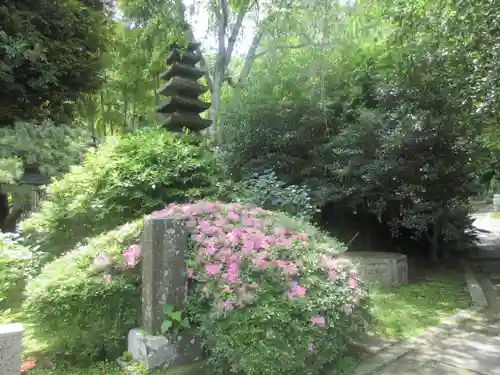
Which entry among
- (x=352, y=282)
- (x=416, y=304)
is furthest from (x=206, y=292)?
(x=416, y=304)

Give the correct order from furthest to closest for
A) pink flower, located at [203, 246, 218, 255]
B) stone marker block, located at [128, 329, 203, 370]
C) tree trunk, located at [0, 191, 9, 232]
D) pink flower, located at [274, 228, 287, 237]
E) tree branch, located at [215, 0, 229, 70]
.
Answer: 1. tree trunk, located at [0, 191, 9, 232]
2. tree branch, located at [215, 0, 229, 70]
3. pink flower, located at [274, 228, 287, 237]
4. pink flower, located at [203, 246, 218, 255]
5. stone marker block, located at [128, 329, 203, 370]

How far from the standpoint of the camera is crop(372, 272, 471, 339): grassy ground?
438 centimetres

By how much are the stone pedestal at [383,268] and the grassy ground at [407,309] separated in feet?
0.56

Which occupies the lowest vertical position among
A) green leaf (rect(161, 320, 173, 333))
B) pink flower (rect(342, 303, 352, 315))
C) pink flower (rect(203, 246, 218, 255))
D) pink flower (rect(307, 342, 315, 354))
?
pink flower (rect(307, 342, 315, 354))

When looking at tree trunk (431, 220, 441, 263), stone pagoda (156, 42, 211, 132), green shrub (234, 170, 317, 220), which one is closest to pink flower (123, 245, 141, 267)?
green shrub (234, 170, 317, 220)

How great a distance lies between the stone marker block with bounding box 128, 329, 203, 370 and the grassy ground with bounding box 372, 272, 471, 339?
6.61 ft

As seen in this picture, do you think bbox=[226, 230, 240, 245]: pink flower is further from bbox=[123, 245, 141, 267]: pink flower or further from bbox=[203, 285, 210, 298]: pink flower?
bbox=[123, 245, 141, 267]: pink flower

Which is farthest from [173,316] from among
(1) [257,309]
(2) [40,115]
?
(2) [40,115]

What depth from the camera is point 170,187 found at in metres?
5.09

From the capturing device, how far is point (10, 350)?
2.60 metres

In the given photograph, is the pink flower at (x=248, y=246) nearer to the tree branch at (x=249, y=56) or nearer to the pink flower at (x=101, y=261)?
the pink flower at (x=101, y=261)

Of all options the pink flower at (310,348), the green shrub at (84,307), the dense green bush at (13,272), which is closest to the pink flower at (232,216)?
the green shrub at (84,307)

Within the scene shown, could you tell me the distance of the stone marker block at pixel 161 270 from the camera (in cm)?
318

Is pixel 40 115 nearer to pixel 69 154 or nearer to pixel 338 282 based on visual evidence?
pixel 69 154
